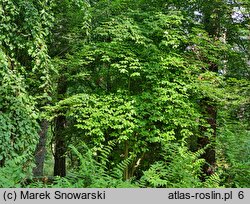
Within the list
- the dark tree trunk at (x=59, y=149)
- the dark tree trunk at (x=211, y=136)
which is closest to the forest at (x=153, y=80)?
the dark tree trunk at (x=211, y=136)

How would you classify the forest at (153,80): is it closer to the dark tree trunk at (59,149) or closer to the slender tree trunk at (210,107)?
the slender tree trunk at (210,107)

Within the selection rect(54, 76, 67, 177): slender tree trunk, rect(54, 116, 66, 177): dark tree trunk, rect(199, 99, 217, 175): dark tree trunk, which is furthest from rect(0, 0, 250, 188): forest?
rect(54, 116, 66, 177): dark tree trunk

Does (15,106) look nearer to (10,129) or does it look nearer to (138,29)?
(10,129)

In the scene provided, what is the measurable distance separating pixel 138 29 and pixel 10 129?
4.09m

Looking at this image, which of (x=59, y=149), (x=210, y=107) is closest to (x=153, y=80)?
(x=210, y=107)

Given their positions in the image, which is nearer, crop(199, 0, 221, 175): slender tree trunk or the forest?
the forest

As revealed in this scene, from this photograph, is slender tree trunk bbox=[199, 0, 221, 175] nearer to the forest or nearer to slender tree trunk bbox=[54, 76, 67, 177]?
the forest

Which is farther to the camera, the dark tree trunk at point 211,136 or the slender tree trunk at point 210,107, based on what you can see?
the dark tree trunk at point 211,136

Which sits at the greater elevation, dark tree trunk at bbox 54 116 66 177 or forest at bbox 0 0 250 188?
forest at bbox 0 0 250 188

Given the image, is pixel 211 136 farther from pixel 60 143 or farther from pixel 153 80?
pixel 60 143

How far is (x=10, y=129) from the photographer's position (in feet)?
17.1

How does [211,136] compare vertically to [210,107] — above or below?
below

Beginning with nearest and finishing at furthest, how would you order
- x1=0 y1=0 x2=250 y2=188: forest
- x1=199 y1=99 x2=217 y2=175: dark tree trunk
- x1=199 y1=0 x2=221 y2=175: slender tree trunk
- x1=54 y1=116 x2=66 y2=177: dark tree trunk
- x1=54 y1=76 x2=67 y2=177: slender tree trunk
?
x1=0 y1=0 x2=250 y2=188: forest, x1=199 y1=0 x2=221 y2=175: slender tree trunk, x1=199 y1=99 x2=217 y2=175: dark tree trunk, x1=54 y1=76 x2=67 y2=177: slender tree trunk, x1=54 y1=116 x2=66 y2=177: dark tree trunk
